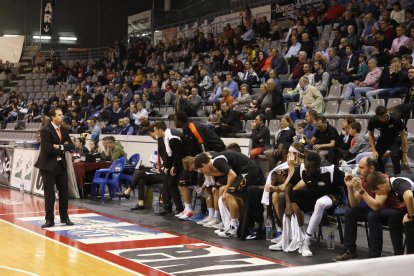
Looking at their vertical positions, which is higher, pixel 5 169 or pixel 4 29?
pixel 4 29

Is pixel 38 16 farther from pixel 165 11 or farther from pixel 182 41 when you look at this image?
pixel 182 41

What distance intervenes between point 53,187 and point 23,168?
18.9 ft

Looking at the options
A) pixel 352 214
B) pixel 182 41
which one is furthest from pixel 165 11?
pixel 352 214

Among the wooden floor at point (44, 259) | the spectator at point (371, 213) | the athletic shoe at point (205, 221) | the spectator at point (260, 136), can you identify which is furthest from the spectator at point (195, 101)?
the spectator at point (371, 213)

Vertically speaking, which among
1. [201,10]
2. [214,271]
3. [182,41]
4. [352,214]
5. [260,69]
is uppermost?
[201,10]

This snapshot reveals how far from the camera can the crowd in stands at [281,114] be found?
821 centimetres

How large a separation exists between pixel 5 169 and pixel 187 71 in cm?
730

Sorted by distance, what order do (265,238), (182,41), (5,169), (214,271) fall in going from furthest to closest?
(182,41)
(5,169)
(265,238)
(214,271)

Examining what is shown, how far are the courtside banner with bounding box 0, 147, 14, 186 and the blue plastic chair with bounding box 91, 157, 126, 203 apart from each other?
347cm

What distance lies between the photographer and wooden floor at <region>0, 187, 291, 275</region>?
732 centimetres

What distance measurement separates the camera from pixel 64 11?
37.1 meters

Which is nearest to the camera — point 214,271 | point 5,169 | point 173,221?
point 214,271

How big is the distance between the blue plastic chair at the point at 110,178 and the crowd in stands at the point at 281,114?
30.9 inches

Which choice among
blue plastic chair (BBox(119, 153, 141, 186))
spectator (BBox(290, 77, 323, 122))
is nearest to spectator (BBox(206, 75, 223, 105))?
blue plastic chair (BBox(119, 153, 141, 186))
